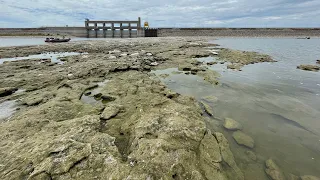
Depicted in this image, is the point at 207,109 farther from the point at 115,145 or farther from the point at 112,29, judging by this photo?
the point at 112,29

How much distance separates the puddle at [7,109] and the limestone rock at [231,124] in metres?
8.08

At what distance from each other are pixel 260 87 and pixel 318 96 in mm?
2708

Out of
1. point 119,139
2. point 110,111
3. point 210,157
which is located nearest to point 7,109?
point 110,111

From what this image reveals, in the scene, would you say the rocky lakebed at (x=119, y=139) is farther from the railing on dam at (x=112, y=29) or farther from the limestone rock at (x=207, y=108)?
the railing on dam at (x=112, y=29)

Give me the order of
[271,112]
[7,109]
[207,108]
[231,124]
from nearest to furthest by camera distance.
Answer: [231,124] → [7,109] → [271,112] → [207,108]

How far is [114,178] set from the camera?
3104 mm

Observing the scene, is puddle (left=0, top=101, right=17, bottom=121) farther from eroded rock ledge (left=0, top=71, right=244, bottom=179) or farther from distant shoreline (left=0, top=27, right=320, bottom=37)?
distant shoreline (left=0, top=27, right=320, bottom=37)

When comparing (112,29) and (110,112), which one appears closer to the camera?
(110,112)

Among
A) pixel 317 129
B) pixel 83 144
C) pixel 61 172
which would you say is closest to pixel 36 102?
pixel 83 144

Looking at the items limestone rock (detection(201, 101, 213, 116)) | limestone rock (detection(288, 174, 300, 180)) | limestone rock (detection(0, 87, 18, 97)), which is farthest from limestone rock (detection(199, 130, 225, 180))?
limestone rock (detection(0, 87, 18, 97))

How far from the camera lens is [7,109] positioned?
6.31 m

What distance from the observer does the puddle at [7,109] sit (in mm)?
5844

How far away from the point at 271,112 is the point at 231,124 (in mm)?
2413

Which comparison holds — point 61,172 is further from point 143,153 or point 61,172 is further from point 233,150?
point 233,150
